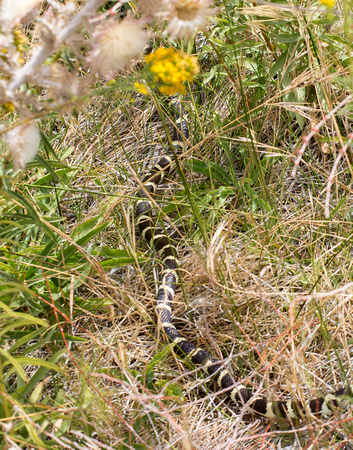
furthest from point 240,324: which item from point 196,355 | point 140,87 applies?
point 140,87

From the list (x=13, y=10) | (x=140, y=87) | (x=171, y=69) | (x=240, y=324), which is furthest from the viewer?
(x=240, y=324)

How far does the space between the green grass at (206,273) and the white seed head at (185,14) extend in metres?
0.46

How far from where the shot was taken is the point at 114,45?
1208mm

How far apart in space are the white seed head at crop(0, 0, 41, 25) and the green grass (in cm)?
51

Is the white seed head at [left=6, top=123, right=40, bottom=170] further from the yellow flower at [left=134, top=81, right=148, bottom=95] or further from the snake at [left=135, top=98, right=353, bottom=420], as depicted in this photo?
the snake at [left=135, top=98, right=353, bottom=420]

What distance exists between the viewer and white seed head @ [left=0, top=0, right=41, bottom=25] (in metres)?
1.15

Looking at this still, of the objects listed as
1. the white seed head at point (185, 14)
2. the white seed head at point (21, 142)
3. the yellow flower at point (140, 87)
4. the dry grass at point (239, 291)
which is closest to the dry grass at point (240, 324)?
the dry grass at point (239, 291)

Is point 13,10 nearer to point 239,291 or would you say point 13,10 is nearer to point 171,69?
point 171,69

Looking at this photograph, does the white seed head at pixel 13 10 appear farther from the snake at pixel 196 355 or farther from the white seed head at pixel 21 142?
the snake at pixel 196 355

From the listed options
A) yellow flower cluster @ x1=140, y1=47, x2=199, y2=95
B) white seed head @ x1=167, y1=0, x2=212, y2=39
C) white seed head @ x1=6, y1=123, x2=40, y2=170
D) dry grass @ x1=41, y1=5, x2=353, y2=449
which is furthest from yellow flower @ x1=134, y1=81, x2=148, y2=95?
dry grass @ x1=41, y1=5, x2=353, y2=449

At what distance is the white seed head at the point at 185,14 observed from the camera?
1.19 metres

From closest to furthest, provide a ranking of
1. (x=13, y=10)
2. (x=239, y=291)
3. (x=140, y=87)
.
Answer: (x=13, y=10) < (x=140, y=87) < (x=239, y=291)

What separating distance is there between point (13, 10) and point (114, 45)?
28 cm

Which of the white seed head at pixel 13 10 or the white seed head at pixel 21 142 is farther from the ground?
the white seed head at pixel 13 10
